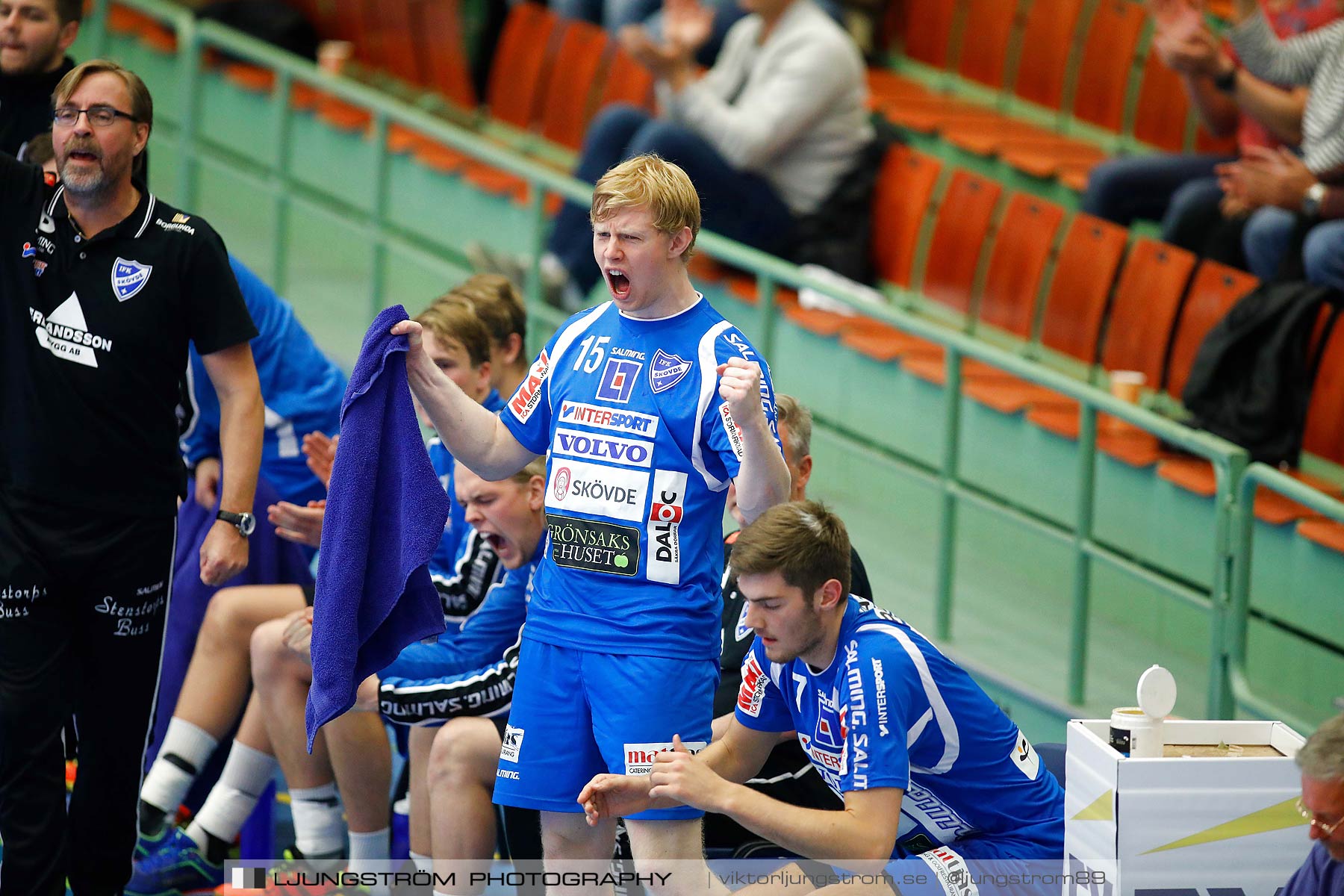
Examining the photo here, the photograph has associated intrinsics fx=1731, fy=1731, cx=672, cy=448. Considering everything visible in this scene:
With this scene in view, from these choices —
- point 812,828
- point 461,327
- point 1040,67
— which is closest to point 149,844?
point 461,327

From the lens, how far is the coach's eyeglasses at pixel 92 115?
3.77 metres

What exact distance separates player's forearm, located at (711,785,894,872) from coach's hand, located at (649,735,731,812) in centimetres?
2

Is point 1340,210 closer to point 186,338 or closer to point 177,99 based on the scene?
point 186,338

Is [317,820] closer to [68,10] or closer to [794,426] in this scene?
[794,426]

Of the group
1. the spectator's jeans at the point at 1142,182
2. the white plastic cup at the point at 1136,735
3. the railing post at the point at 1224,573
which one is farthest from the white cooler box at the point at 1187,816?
the spectator's jeans at the point at 1142,182

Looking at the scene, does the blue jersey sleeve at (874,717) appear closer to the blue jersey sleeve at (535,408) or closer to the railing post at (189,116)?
the blue jersey sleeve at (535,408)

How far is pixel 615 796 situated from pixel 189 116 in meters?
6.50

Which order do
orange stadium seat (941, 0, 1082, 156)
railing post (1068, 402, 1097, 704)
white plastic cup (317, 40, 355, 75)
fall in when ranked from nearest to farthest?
railing post (1068, 402, 1097, 704), orange stadium seat (941, 0, 1082, 156), white plastic cup (317, 40, 355, 75)

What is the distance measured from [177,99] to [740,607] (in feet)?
23.0

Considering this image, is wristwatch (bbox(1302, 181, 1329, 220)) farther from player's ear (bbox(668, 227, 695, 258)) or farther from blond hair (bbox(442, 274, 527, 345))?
player's ear (bbox(668, 227, 695, 258))

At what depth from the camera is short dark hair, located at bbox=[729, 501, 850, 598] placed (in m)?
3.21

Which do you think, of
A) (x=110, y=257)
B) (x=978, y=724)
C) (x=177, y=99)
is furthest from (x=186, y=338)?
(x=177, y=99)

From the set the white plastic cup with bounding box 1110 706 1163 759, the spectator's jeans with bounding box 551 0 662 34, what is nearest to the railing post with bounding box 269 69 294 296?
the spectator's jeans with bounding box 551 0 662 34

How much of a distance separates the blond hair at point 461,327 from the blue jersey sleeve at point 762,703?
4.25 ft
